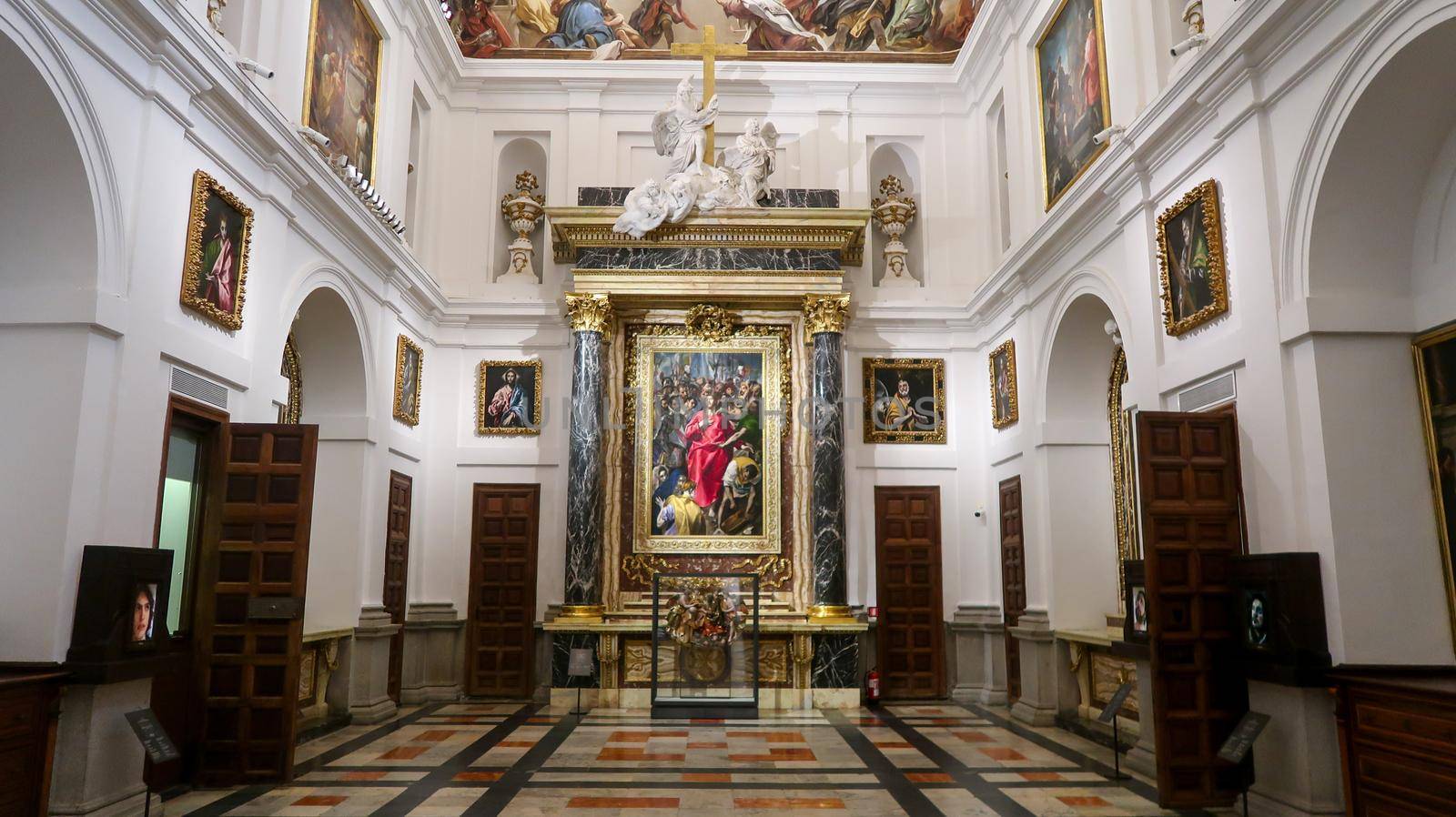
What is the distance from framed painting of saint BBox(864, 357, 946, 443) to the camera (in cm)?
1459

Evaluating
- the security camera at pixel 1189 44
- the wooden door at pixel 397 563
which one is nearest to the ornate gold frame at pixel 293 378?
the wooden door at pixel 397 563

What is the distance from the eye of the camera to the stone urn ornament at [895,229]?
1521 cm

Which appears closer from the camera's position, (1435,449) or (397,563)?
(1435,449)

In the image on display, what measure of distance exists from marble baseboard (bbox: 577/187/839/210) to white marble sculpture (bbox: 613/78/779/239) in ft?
0.73

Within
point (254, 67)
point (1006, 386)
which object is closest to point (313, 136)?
point (254, 67)

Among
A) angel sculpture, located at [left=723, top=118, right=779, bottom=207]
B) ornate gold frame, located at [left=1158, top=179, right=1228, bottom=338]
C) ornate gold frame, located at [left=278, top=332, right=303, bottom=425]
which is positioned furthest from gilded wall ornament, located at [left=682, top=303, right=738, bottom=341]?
ornate gold frame, located at [left=1158, top=179, right=1228, bottom=338]

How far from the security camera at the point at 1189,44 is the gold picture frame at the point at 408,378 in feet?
31.3

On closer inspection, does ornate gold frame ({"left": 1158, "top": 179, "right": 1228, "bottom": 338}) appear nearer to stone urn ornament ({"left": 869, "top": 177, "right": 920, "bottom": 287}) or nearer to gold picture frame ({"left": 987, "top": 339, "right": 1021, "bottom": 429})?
gold picture frame ({"left": 987, "top": 339, "right": 1021, "bottom": 429})

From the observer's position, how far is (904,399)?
14656 millimetres

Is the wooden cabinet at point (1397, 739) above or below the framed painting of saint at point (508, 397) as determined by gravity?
below

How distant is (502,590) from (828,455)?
4.95 metres

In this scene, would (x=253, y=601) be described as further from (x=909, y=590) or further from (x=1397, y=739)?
(x=909, y=590)

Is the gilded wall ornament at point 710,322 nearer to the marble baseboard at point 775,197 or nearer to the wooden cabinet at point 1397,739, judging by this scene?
the marble baseboard at point 775,197

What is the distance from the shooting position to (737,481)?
1395 centimetres
